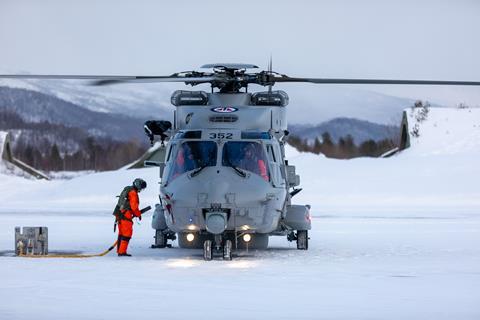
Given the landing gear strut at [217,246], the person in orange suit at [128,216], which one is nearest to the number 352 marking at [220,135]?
the person in orange suit at [128,216]

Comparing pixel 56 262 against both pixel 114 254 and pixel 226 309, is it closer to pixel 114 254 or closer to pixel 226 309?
pixel 114 254

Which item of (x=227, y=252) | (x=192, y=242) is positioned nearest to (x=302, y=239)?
(x=192, y=242)

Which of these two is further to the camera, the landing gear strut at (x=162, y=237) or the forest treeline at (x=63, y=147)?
the forest treeline at (x=63, y=147)

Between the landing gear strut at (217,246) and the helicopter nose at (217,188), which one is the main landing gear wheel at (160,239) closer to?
the landing gear strut at (217,246)

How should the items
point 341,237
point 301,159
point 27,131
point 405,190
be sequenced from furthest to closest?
point 27,131 → point 301,159 → point 405,190 → point 341,237

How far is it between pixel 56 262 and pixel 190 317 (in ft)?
25.2

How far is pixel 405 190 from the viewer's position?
174 ft

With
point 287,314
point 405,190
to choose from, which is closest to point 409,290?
point 287,314

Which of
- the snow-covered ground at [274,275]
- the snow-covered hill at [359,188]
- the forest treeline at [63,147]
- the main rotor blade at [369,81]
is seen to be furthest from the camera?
the forest treeline at [63,147]

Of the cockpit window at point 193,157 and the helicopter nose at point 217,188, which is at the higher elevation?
the cockpit window at point 193,157

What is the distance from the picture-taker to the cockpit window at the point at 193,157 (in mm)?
20391

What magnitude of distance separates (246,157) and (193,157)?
3.21ft

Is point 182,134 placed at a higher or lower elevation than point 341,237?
higher

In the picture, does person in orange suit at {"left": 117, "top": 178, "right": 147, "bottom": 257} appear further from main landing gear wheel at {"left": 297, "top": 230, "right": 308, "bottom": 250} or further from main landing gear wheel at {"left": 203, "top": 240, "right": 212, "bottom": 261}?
main landing gear wheel at {"left": 297, "top": 230, "right": 308, "bottom": 250}
